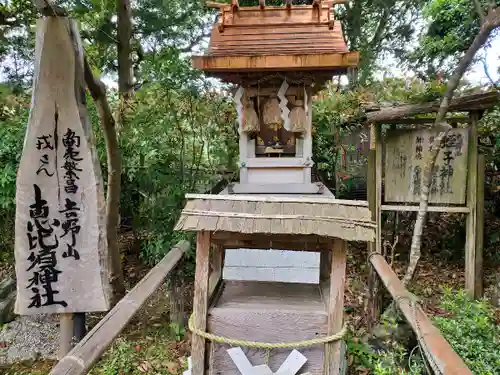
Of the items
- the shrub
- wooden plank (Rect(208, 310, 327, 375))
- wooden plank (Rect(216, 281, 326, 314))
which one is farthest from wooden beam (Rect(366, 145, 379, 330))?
wooden plank (Rect(208, 310, 327, 375))

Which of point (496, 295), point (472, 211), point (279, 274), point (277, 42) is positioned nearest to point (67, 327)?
point (279, 274)

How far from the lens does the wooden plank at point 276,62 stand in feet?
9.82

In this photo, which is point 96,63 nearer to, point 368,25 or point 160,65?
point 160,65

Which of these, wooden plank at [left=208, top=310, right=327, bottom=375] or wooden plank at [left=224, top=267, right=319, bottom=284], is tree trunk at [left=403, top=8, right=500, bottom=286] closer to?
wooden plank at [left=224, top=267, right=319, bottom=284]

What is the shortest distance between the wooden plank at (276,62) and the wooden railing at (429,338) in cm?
178

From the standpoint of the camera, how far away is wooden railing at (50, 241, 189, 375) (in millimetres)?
1860

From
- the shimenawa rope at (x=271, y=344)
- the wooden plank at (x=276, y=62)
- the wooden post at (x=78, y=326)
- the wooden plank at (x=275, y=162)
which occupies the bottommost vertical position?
the wooden post at (x=78, y=326)

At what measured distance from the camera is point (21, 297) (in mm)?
2926

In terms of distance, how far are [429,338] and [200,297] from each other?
1.40 meters

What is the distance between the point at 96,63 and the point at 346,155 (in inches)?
198

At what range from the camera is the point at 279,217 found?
2.21 m

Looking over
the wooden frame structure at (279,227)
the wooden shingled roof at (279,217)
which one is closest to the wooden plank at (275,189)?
the wooden frame structure at (279,227)

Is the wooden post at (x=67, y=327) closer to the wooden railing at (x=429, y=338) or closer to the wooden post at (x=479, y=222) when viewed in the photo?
the wooden railing at (x=429, y=338)

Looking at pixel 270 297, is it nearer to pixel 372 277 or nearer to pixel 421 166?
pixel 372 277
